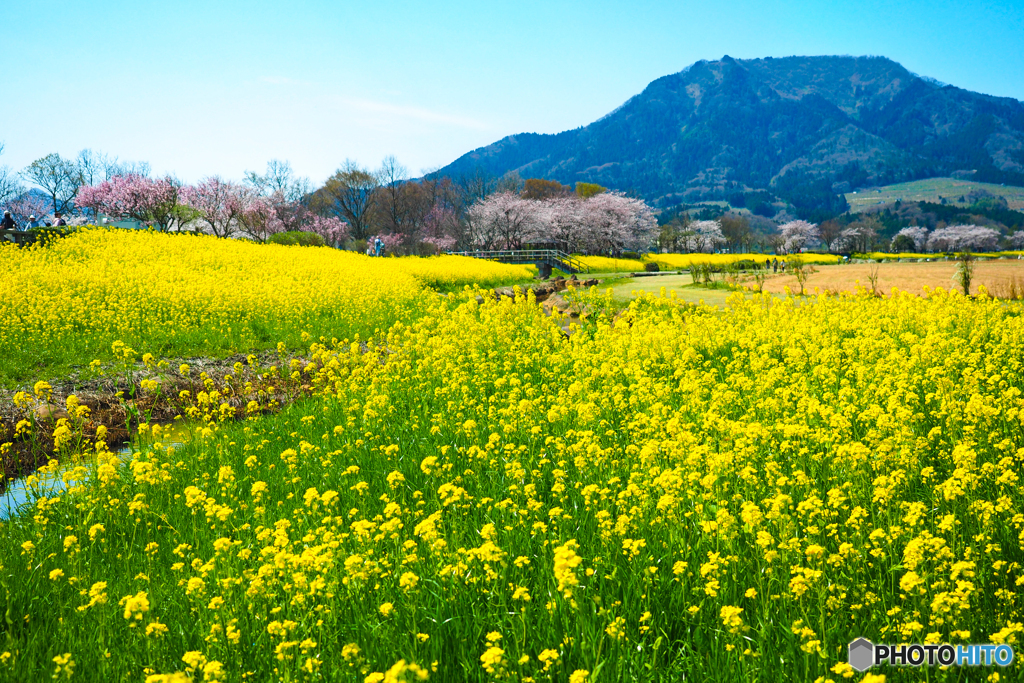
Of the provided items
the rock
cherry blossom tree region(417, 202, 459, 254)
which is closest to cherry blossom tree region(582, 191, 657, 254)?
cherry blossom tree region(417, 202, 459, 254)

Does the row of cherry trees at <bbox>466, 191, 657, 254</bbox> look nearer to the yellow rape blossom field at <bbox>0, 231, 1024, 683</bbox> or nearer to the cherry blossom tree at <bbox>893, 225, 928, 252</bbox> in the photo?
the yellow rape blossom field at <bbox>0, 231, 1024, 683</bbox>

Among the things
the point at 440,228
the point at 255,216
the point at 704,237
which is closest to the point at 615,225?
the point at 440,228

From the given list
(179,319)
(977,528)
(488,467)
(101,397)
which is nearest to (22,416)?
(101,397)

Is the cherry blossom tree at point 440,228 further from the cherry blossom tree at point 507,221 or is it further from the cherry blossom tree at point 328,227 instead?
the cherry blossom tree at point 328,227

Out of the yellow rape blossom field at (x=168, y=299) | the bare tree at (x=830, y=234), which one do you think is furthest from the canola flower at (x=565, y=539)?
the bare tree at (x=830, y=234)

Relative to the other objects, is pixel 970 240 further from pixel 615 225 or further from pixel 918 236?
pixel 615 225

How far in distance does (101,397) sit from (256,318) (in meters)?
5.40

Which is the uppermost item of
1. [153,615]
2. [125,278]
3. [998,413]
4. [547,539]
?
[125,278]

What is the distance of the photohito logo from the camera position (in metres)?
2.62

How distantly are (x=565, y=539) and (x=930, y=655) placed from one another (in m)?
2.08

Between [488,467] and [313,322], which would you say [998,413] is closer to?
[488,467]

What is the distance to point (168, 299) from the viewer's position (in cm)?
1487

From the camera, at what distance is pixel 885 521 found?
386cm

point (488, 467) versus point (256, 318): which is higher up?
point (256, 318)
